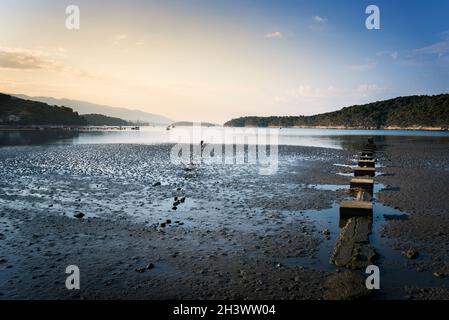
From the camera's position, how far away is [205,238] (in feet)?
44.5

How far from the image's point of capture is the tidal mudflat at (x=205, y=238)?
9359 millimetres

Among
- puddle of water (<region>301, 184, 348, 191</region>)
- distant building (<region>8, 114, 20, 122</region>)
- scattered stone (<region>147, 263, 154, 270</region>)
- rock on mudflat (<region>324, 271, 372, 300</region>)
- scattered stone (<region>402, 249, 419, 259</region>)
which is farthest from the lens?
distant building (<region>8, 114, 20, 122</region>)

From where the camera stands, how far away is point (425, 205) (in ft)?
62.3

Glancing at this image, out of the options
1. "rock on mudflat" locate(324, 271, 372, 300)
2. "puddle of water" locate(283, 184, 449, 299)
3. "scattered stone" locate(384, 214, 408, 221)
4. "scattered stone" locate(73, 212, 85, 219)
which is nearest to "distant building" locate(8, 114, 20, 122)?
"scattered stone" locate(73, 212, 85, 219)

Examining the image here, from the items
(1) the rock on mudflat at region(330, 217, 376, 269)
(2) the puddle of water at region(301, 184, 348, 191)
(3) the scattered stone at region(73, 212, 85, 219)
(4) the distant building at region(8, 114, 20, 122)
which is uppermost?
(4) the distant building at region(8, 114, 20, 122)

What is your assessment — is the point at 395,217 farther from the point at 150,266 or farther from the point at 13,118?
the point at 13,118

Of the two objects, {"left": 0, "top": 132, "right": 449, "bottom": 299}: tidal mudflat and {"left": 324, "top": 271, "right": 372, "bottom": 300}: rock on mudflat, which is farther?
{"left": 0, "top": 132, "right": 449, "bottom": 299}: tidal mudflat

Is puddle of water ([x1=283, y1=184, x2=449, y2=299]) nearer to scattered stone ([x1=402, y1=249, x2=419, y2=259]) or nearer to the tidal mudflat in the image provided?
the tidal mudflat

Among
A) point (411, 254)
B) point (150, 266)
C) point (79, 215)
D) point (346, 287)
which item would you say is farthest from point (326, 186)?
point (150, 266)

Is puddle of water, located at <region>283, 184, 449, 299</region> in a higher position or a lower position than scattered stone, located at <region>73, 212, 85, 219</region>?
lower

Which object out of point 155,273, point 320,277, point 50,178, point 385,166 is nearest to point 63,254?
point 155,273

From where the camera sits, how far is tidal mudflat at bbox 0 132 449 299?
9.36 metres

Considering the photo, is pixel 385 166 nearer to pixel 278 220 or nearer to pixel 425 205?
pixel 425 205
